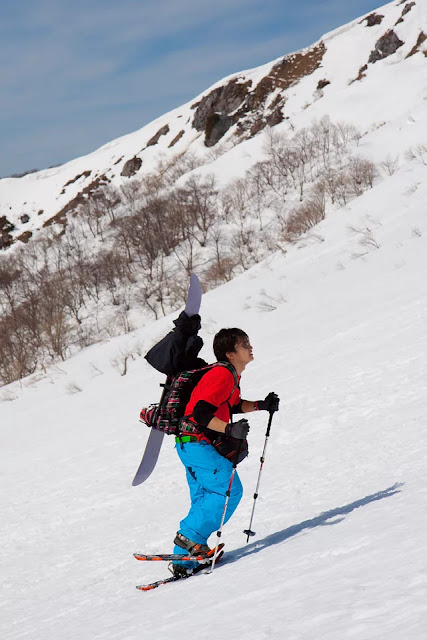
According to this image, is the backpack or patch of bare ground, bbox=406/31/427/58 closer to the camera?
the backpack

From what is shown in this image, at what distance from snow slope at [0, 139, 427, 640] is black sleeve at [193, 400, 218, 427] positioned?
95 cm

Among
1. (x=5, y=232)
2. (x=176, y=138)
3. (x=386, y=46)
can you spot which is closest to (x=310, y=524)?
(x=386, y=46)

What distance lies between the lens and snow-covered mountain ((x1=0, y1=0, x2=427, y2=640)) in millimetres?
2594

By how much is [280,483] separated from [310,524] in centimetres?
161

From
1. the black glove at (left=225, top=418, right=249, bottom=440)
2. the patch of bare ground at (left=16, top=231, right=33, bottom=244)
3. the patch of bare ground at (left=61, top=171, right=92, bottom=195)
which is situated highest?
the patch of bare ground at (left=61, top=171, right=92, bottom=195)

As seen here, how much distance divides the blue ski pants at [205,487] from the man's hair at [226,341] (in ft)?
2.09

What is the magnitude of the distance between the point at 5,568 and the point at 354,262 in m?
16.2

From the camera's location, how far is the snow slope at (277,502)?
2.51 m

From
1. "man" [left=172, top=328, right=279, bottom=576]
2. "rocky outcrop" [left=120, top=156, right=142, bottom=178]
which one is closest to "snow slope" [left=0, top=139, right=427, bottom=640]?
"man" [left=172, top=328, right=279, bottom=576]

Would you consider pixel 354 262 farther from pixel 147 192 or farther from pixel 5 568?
pixel 147 192

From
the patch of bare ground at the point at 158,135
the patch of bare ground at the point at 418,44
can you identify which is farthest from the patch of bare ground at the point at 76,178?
the patch of bare ground at the point at 418,44

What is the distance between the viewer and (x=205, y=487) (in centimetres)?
405

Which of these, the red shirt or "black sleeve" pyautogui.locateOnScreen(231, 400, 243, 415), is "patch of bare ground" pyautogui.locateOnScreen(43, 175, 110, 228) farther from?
the red shirt

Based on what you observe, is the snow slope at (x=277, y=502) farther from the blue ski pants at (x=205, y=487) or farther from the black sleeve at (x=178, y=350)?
the black sleeve at (x=178, y=350)
